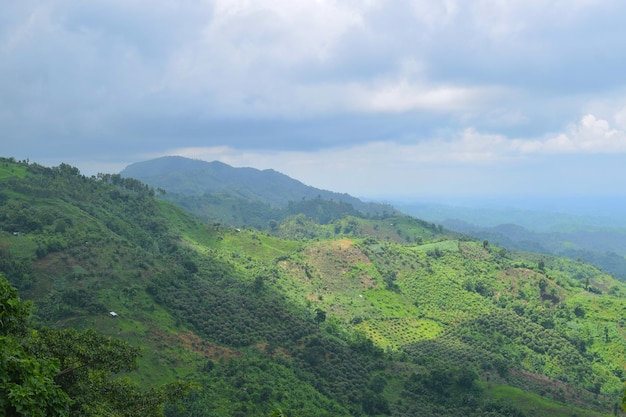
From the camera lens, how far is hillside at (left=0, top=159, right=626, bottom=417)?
192 ft

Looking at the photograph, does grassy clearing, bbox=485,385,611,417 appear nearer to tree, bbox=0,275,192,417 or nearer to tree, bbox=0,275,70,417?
tree, bbox=0,275,192,417

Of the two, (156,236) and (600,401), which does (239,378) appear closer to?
(600,401)

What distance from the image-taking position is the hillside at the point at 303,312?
2309 inches

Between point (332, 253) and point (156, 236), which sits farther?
point (332, 253)

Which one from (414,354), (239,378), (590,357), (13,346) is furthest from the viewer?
(590,357)

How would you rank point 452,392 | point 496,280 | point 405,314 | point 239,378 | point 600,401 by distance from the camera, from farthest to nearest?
point 496,280
point 405,314
point 600,401
point 452,392
point 239,378

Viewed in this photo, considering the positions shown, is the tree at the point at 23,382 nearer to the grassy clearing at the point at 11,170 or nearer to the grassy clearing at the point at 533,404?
A: the grassy clearing at the point at 533,404

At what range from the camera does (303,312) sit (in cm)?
8862

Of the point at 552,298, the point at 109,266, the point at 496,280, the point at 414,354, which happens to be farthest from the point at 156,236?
the point at 552,298

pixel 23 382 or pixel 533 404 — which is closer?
pixel 23 382

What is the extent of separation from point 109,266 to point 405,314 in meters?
64.6

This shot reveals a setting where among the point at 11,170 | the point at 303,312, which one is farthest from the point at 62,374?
the point at 11,170

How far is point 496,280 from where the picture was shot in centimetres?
12344

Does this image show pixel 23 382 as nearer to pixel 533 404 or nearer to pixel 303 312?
pixel 533 404
